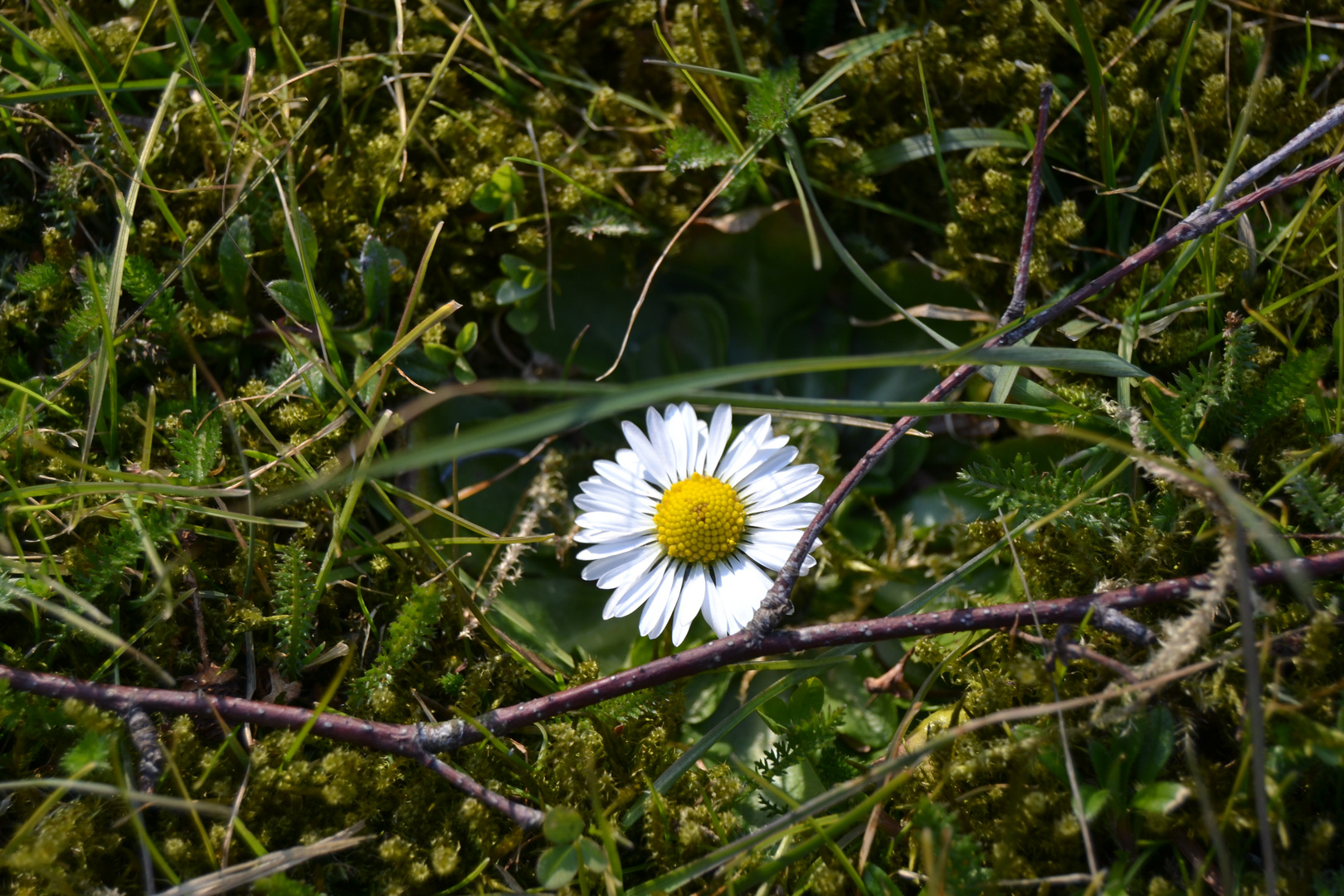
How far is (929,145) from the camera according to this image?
93.7 inches

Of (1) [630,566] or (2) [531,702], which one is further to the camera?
(1) [630,566]

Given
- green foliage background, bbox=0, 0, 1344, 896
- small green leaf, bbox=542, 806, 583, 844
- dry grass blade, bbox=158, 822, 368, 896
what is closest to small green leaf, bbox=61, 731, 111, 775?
green foliage background, bbox=0, 0, 1344, 896

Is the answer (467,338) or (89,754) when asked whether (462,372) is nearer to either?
(467,338)

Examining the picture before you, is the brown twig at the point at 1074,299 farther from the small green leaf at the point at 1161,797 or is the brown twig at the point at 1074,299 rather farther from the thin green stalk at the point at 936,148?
the small green leaf at the point at 1161,797

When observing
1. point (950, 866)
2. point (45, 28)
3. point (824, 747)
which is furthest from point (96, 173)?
point (950, 866)

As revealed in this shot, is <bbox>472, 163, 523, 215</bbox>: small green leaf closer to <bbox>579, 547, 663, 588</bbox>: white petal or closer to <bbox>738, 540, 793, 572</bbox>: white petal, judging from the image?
<bbox>579, 547, 663, 588</bbox>: white petal

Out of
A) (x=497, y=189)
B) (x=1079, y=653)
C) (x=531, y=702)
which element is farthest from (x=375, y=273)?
(x=1079, y=653)

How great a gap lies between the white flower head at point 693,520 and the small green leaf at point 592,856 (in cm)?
46

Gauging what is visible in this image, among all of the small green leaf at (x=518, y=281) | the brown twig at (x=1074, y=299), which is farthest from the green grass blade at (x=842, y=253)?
the small green leaf at (x=518, y=281)

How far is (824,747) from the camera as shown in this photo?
1968mm

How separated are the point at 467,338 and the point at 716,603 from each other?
3.14 ft

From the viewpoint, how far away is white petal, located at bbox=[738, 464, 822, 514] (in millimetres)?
2025

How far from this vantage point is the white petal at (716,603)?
1.93 metres

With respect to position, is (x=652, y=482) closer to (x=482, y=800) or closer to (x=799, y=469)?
(x=799, y=469)
